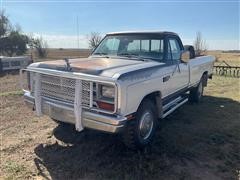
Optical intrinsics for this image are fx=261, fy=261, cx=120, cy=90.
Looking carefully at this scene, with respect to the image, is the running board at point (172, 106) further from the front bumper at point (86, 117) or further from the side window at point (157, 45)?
the front bumper at point (86, 117)

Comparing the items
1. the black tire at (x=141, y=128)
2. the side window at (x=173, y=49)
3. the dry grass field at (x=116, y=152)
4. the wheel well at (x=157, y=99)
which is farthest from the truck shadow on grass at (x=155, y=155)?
the side window at (x=173, y=49)

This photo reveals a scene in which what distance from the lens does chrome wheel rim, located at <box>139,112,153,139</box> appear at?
4.08 metres

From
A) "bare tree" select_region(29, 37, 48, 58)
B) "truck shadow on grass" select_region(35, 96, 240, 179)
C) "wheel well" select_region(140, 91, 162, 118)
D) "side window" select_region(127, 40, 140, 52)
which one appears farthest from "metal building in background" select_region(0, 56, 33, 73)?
"bare tree" select_region(29, 37, 48, 58)

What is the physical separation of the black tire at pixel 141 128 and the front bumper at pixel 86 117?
1.29 ft

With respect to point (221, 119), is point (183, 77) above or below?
above

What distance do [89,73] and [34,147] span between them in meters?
1.71

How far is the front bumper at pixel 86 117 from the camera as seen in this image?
3409 millimetres

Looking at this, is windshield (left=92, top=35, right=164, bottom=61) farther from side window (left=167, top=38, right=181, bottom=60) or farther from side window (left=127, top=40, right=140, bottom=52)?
side window (left=167, top=38, right=181, bottom=60)

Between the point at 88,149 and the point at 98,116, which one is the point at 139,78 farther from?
the point at 88,149

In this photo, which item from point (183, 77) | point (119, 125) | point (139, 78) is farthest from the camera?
point (183, 77)

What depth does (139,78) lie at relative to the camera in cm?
375

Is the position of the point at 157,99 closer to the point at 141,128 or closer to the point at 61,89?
the point at 141,128

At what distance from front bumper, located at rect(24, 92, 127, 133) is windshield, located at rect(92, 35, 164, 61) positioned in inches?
70.4

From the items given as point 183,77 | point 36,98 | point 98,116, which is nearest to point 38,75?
point 36,98
